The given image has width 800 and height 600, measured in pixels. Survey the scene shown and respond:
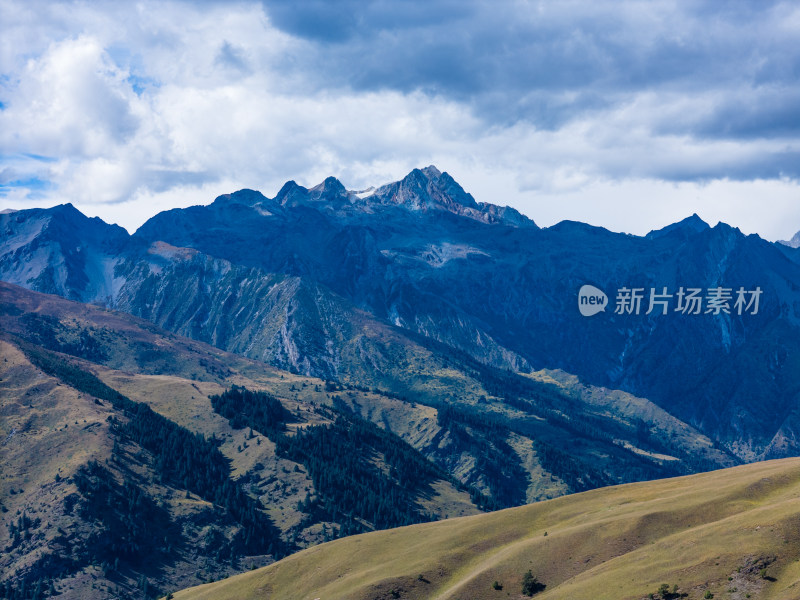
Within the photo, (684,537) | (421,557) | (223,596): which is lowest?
(223,596)

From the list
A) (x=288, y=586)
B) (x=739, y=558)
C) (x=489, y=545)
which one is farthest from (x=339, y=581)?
(x=739, y=558)

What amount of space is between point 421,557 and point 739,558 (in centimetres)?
7073

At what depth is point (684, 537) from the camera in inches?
5492

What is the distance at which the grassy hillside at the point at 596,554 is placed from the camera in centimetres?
12188

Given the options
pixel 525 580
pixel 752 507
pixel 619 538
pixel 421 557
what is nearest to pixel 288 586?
pixel 421 557

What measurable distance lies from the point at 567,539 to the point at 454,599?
2693 centimetres

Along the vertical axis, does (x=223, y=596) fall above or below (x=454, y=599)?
below

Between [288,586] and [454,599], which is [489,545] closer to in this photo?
[454,599]

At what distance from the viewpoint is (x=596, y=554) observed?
14862 cm

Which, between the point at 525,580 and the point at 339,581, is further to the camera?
the point at 339,581

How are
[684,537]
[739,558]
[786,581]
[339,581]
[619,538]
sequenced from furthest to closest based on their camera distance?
[339,581], [619,538], [684,537], [739,558], [786,581]

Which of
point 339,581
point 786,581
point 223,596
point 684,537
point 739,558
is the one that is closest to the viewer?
point 786,581

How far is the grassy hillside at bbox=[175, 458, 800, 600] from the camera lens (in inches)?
4798

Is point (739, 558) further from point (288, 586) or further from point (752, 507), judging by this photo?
point (288, 586)
